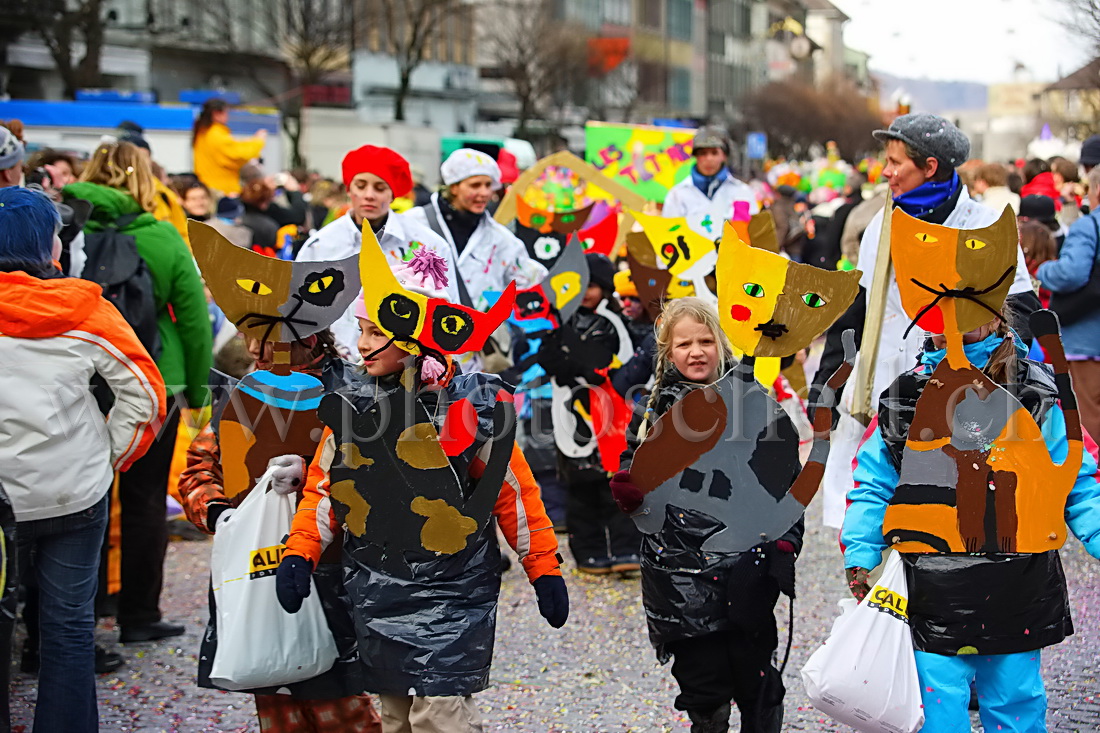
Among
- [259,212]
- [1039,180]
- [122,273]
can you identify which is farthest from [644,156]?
[122,273]

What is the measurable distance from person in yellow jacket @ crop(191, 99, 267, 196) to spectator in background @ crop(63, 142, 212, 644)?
5218 millimetres

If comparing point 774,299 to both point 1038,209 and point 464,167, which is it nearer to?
point 464,167

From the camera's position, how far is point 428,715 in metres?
3.38

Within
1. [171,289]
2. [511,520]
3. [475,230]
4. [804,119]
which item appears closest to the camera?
[511,520]

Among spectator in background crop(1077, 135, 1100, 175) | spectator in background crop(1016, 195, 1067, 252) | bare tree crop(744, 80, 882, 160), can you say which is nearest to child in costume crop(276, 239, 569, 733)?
spectator in background crop(1077, 135, 1100, 175)

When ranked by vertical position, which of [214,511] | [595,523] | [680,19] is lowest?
[595,523]

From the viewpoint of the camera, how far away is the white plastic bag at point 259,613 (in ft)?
11.6

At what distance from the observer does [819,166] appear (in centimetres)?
2456

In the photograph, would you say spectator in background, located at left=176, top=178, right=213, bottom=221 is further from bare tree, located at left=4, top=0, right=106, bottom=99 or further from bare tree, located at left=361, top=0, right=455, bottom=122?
bare tree, located at left=361, top=0, right=455, bottom=122

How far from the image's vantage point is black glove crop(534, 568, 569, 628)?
340 cm

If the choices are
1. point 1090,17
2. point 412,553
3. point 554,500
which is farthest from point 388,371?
point 1090,17

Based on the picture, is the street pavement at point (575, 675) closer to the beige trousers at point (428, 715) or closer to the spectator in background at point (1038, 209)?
the beige trousers at point (428, 715)

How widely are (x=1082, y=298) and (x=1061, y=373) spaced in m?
3.35

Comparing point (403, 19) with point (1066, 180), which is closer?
point (1066, 180)
